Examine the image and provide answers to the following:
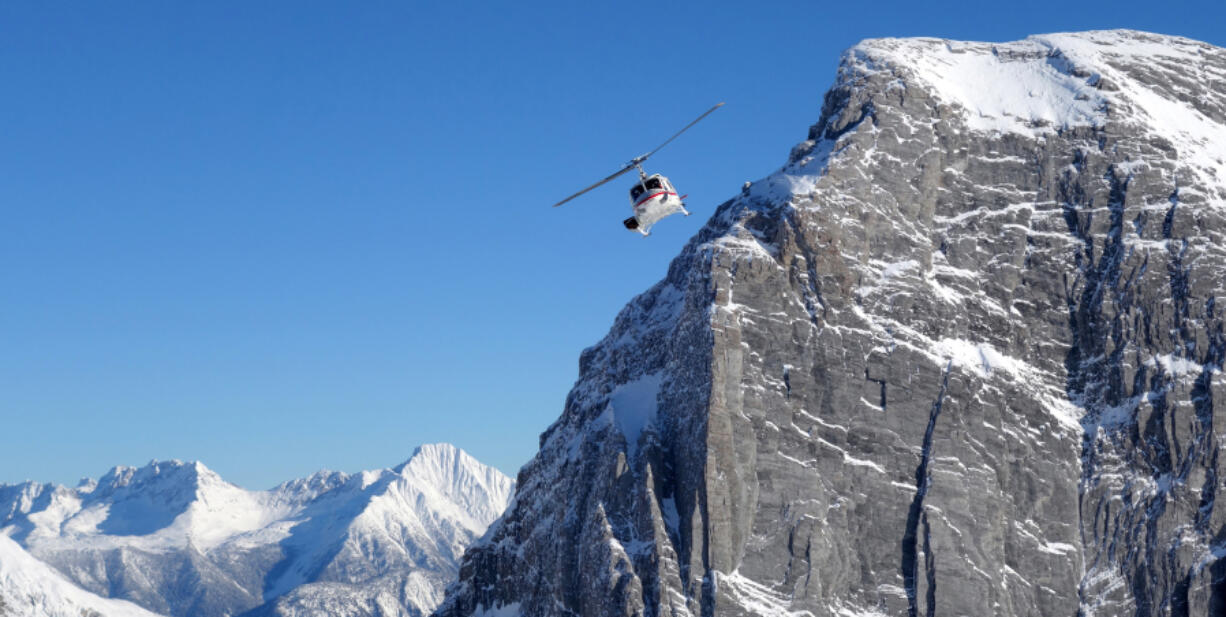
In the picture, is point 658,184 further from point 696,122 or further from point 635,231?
point 696,122

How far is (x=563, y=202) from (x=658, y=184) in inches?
633

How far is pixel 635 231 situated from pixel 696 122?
86.5ft

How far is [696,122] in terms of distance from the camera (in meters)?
164

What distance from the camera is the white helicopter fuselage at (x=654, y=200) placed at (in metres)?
183

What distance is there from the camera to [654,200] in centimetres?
18325

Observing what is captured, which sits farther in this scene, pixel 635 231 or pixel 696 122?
pixel 635 231

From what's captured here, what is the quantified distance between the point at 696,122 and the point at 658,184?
2063 centimetres

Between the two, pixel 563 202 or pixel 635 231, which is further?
pixel 635 231

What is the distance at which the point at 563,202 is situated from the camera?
17250 cm

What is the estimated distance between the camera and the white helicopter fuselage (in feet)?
601

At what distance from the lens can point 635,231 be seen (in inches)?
7357

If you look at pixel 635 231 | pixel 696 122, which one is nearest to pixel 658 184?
pixel 635 231
